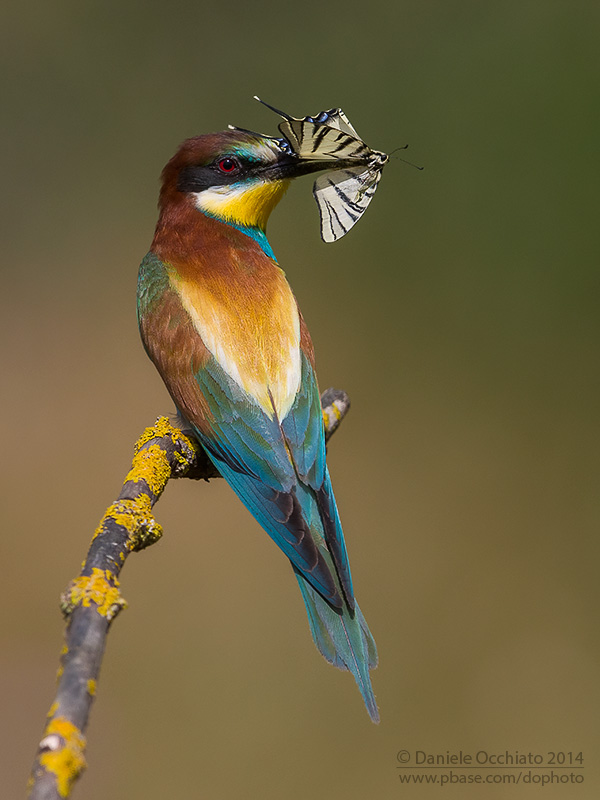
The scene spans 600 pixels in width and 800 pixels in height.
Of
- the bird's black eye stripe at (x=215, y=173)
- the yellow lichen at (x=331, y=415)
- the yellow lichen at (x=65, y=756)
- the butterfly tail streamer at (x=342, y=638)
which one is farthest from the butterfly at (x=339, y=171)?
the yellow lichen at (x=65, y=756)

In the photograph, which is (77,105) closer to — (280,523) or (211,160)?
(211,160)

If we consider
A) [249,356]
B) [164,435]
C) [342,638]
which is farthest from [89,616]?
[249,356]

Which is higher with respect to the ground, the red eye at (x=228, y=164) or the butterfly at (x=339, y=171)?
the red eye at (x=228, y=164)

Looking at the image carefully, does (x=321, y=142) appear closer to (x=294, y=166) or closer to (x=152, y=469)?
(x=294, y=166)

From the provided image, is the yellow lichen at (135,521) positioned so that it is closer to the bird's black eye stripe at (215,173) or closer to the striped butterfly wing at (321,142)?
the striped butterfly wing at (321,142)

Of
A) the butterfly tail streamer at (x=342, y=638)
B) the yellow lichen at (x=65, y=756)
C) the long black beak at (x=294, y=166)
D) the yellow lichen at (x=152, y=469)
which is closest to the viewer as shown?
the yellow lichen at (x=65, y=756)

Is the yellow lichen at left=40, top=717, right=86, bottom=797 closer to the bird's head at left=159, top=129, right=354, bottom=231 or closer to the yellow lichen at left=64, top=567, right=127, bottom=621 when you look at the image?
the yellow lichen at left=64, top=567, right=127, bottom=621
